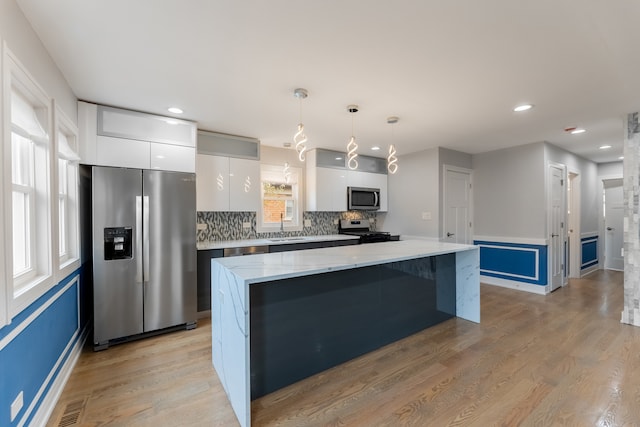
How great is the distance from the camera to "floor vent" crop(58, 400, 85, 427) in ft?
5.74

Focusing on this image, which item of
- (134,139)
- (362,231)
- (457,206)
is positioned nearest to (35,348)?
(134,139)

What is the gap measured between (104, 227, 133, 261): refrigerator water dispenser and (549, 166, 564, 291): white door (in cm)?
583

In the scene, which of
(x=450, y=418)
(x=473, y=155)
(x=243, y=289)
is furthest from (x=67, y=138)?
(x=473, y=155)

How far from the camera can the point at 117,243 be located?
281 cm

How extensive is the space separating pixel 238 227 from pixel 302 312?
245 centimetres

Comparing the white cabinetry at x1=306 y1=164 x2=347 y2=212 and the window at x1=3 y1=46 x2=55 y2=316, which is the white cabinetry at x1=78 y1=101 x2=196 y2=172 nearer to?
the window at x1=3 y1=46 x2=55 y2=316

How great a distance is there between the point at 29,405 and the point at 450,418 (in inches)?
98.2

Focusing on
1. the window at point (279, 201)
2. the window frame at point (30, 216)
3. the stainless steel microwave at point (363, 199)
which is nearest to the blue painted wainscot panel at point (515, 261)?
the stainless steel microwave at point (363, 199)

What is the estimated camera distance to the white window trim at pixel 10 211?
54.6 inches

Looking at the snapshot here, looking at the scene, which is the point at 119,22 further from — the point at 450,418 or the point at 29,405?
the point at 450,418

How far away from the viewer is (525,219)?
4586 mm

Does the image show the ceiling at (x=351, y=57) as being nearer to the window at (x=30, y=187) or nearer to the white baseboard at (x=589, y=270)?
the window at (x=30, y=187)

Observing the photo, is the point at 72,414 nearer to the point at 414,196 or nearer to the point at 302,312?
the point at 302,312

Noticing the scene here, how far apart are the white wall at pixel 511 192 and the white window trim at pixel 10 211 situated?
5808 millimetres
